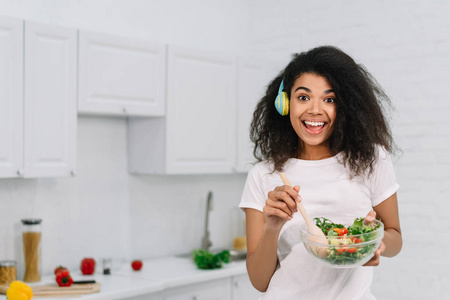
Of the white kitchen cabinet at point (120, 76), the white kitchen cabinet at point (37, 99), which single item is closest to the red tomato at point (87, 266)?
the white kitchen cabinet at point (37, 99)

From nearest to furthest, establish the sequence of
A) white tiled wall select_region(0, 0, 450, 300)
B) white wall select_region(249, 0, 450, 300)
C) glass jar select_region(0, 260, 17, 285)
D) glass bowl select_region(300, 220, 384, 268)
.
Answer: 1. glass bowl select_region(300, 220, 384, 268)
2. glass jar select_region(0, 260, 17, 285)
3. white tiled wall select_region(0, 0, 450, 300)
4. white wall select_region(249, 0, 450, 300)

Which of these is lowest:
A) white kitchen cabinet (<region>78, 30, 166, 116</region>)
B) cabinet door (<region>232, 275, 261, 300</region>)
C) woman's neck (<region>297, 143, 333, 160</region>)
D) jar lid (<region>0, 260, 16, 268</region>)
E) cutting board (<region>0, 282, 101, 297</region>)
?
cabinet door (<region>232, 275, 261, 300</region>)

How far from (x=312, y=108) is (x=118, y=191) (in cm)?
217

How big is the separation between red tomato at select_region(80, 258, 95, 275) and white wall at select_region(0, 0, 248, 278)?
159mm

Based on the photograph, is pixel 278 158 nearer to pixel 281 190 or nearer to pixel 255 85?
pixel 281 190

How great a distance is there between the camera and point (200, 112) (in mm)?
3600

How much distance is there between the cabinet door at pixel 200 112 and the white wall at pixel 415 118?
3.15 ft

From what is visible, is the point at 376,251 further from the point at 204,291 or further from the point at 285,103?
the point at 204,291

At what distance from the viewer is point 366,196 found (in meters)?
1.67

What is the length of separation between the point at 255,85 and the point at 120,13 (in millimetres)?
1041

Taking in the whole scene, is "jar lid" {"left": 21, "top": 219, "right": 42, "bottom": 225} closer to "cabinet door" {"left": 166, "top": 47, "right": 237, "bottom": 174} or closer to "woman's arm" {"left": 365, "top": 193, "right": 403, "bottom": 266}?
"cabinet door" {"left": 166, "top": 47, "right": 237, "bottom": 174}

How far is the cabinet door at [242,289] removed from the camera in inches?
139

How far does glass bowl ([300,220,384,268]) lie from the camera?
4.69 feet

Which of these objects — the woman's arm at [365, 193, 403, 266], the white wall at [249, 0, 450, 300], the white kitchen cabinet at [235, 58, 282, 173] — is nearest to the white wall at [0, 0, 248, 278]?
the white kitchen cabinet at [235, 58, 282, 173]
